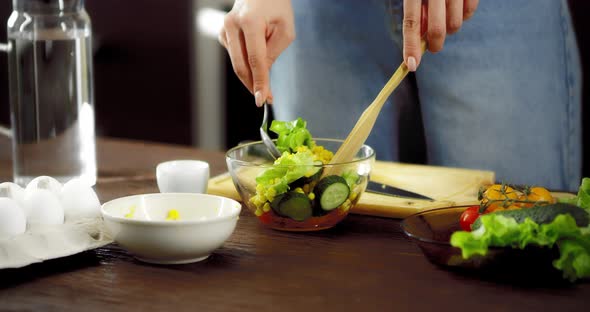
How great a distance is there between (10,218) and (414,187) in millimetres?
721

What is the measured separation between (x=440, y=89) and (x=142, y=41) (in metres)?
2.05

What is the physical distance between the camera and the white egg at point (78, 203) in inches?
41.1

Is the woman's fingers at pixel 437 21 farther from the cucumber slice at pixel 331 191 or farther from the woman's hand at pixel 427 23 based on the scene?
the cucumber slice at pixel 331 191

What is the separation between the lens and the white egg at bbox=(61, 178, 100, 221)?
1.04 metres

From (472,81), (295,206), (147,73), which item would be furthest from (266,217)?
(147,73)

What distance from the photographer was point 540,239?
2.81ft

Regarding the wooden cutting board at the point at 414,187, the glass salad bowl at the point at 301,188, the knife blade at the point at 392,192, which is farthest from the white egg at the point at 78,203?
the knife blade at the point at 392,192


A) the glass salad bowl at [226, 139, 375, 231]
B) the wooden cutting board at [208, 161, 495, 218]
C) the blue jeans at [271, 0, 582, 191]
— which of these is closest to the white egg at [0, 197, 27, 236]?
the glass salad bowl at [226, 139, 375, 231]

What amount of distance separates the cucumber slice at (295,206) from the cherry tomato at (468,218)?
206 millimetres

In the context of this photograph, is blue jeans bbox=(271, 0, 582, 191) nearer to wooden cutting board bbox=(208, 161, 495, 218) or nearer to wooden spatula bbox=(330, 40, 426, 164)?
wooden cutting board bbox=(208, 161, 495, 218)

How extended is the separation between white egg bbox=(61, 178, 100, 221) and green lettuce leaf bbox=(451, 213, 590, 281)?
19.0 inches

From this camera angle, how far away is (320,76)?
6.13 feet

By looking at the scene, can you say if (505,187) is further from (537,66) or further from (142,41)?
(142,41)

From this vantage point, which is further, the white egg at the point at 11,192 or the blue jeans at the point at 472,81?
the blue jeans at the point at 472,81
